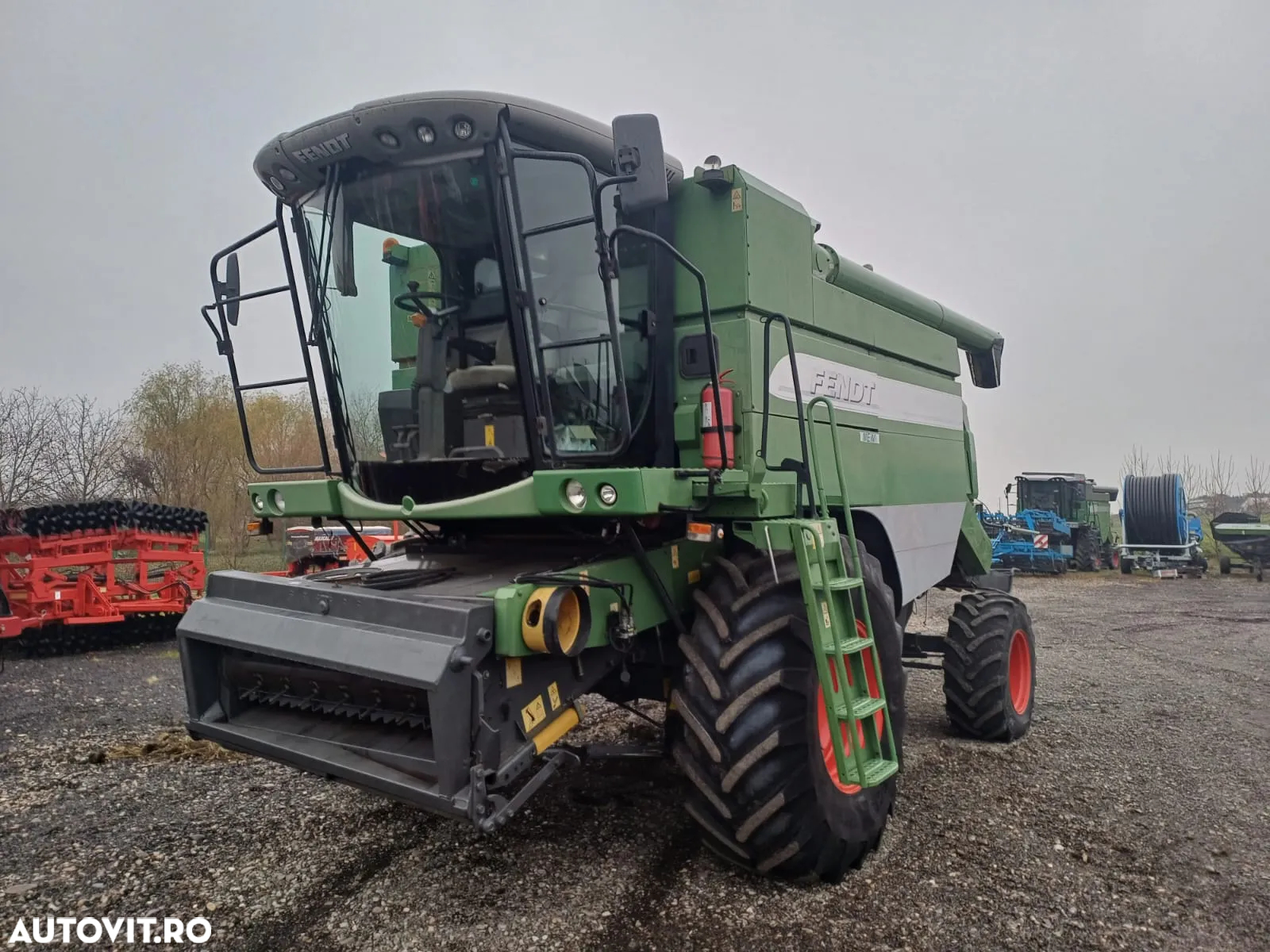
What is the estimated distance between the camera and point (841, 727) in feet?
11.6

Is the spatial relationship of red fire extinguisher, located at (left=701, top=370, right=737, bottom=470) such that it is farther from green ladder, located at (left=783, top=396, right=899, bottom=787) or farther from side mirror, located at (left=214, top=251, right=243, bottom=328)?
side mirror, located at (left=214, top=251, right=243, bottom=328)

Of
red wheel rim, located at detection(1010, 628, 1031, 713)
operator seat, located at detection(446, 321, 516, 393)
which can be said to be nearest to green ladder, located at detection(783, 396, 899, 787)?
operator seat, located at detection(446, 321, 516, 393)

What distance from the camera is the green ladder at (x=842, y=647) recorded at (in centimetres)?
330

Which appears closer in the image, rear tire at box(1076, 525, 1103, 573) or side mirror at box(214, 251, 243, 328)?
side mirror at box(214, 251, 243, 328)

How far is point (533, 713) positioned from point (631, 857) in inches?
40.6

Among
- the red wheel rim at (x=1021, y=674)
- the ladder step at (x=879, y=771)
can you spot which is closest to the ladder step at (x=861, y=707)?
the ladder step at (x=879, y=771)

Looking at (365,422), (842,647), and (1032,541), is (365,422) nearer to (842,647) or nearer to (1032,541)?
(842,647)

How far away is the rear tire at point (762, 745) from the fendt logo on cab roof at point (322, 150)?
232cm

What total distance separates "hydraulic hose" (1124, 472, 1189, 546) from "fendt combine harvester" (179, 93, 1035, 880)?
64.2ft

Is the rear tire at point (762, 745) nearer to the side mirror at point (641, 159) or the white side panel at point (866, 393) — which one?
the white side panel at point (866, 393)

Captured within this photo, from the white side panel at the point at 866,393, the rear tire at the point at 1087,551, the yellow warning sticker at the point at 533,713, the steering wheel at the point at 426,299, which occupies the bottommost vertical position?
the rear tire at the point at 1087,551

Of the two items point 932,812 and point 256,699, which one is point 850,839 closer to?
point 932,812

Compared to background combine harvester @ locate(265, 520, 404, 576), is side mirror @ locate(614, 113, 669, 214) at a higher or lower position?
higher

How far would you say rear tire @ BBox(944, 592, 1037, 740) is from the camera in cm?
541
